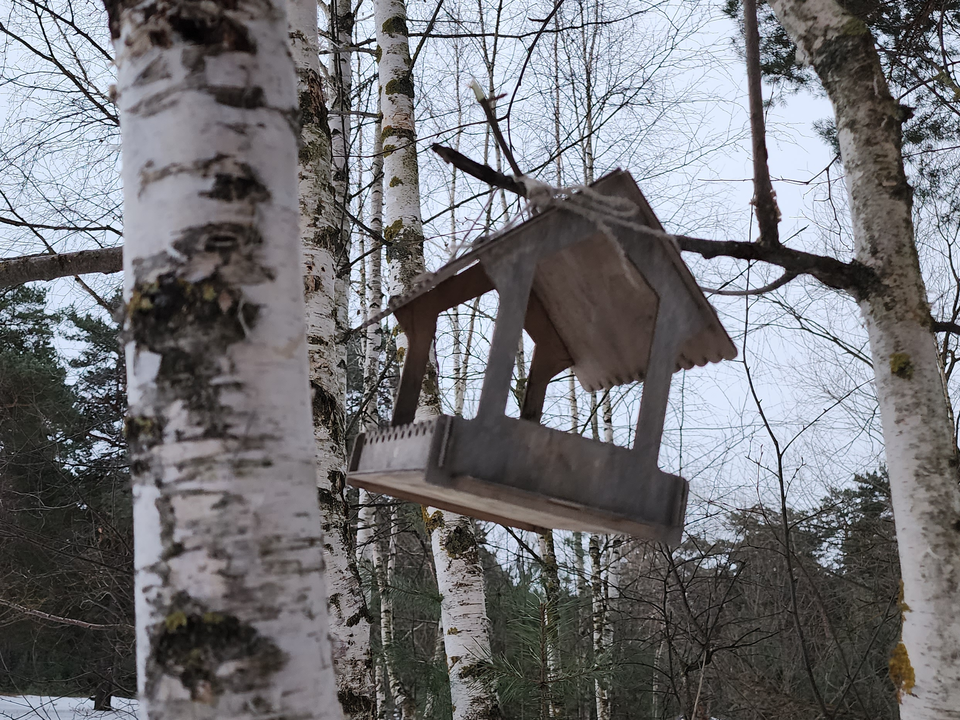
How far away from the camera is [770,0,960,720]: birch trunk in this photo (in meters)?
2.14

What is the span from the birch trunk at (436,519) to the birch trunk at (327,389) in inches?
32.7

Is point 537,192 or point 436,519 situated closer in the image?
point 537,192

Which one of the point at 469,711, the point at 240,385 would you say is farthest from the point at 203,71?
the point at 469,711

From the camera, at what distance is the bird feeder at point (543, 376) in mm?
1405

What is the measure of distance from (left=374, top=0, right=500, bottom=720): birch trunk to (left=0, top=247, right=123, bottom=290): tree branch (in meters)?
1.65

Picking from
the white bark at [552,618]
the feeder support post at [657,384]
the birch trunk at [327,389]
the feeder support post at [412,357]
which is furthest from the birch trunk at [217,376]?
the white bark at [552,618]

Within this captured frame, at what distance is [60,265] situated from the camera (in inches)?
91.2

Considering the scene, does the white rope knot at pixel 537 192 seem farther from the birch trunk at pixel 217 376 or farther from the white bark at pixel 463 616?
the white bark at pixel 463 616

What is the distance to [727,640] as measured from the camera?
6777 mm

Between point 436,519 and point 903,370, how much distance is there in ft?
8.10

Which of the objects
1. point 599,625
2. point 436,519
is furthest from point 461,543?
point 599,625

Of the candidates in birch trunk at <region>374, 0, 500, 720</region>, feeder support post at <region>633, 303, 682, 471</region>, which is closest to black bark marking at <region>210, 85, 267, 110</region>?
feeder support post at <region>633, 303, 682, 471</region>

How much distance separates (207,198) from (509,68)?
649 cm

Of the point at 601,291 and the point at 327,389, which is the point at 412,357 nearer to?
the point at 601,291
